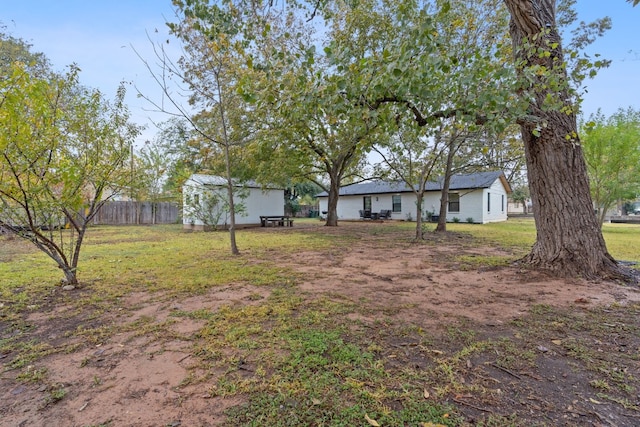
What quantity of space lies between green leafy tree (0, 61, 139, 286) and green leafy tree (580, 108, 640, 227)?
45.5 ft

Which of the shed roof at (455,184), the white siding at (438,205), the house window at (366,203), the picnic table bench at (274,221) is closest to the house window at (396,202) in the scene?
the white siding at (438,205)

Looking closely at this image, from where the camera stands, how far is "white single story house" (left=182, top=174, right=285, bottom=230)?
13.2 metres

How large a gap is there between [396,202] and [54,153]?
20584 millimetres

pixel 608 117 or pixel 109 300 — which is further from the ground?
pixel 608 117

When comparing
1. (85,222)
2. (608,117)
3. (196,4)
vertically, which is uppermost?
(608,117)

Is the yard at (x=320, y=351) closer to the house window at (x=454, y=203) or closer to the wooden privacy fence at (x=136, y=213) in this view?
the house window at (x=454, y=203)

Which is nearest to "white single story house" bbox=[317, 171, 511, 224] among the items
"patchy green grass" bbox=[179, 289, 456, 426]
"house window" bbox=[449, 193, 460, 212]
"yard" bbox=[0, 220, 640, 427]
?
"house window" bbox=[449, 193, 460, 212]

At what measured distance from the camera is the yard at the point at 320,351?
5.94 feet

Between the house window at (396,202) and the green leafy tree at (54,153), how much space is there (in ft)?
63.6

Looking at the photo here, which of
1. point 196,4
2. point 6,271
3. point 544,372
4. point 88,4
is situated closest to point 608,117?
point 544,372

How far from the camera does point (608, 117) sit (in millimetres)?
11336

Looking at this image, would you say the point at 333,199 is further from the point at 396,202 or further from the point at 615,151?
the point at 615,151

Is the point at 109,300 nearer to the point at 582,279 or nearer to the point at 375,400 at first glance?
the point at 375,400

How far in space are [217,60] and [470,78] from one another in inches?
217
